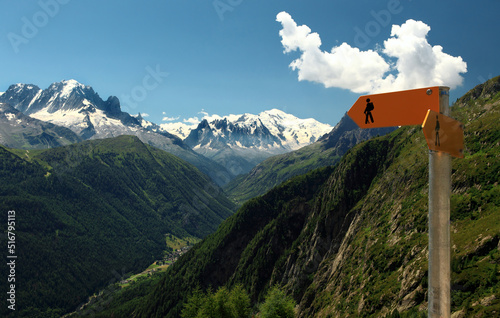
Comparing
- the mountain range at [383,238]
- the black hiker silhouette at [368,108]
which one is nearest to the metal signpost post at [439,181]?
the black hiker silhouette at [368,108]

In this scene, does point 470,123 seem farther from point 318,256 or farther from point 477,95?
point 318,256

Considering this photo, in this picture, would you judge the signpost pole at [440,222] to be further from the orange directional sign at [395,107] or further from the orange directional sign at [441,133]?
the orange directional sign at [395,107]

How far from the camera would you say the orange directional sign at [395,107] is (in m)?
6.34

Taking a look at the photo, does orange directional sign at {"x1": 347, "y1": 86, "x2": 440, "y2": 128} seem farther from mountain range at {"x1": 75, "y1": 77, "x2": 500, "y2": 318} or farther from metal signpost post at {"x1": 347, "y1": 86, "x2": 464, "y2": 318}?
mountain range at {"x1": 75, "y1": 77, "x2": 500, "y2": 318}

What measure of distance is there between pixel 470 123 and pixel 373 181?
137 feet

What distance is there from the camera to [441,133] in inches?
236

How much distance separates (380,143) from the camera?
125m

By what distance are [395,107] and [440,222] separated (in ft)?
8.75

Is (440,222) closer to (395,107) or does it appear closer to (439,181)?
(439,181)

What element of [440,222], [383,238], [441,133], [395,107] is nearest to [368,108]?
[395,107]

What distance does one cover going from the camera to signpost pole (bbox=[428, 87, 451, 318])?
19.9 ft

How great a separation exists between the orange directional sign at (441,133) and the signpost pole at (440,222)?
11cm

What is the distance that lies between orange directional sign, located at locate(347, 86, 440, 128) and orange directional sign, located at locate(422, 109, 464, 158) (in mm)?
317

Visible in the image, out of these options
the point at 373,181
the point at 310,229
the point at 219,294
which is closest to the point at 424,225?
the point at 219,294
